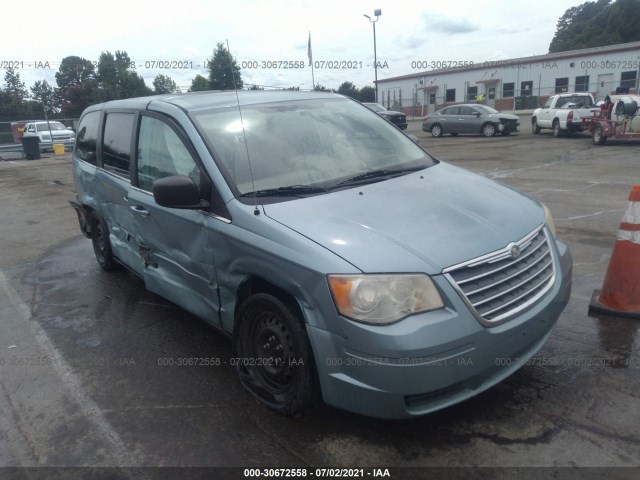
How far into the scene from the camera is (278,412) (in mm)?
2938

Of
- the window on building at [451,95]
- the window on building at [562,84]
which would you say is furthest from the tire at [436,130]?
the window on building at [451,95]

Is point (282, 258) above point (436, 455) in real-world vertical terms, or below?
above

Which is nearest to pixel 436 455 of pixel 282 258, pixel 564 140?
pixel 282 258

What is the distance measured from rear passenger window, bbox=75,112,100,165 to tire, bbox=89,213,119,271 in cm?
65

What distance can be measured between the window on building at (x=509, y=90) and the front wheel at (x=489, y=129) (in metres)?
27.4

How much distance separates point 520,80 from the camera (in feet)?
151

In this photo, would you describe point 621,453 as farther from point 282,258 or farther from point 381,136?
point 381,136

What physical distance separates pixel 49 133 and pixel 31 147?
158 inches

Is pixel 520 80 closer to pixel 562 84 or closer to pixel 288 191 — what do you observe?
pixel 562 84

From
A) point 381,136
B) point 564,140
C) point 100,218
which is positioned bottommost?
point 564,140

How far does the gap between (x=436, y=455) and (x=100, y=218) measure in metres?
4.23

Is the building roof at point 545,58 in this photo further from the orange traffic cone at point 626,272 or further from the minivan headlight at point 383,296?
the minivan headlight at point 383,296

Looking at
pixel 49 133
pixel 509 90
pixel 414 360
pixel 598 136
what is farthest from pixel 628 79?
pixel 414 360

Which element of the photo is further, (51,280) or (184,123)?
(51,280)
